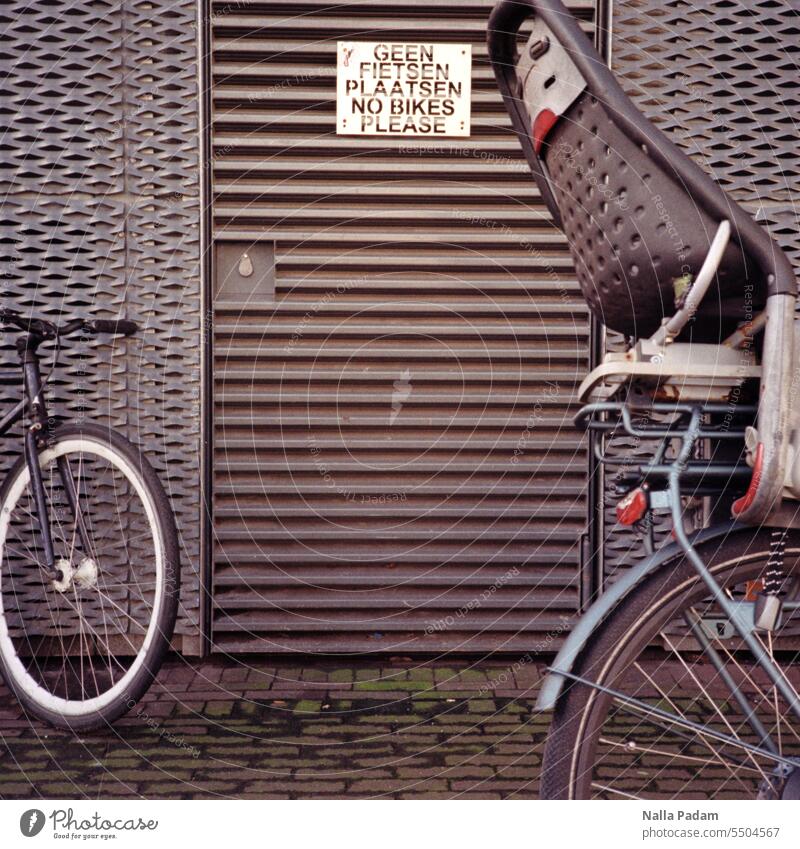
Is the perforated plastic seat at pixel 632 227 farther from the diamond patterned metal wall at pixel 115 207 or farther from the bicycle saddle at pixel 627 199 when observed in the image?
the diamond patterned metal wall at pixel 115 207

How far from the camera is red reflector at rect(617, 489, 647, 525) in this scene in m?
2.11

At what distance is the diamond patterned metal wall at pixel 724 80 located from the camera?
157 inches

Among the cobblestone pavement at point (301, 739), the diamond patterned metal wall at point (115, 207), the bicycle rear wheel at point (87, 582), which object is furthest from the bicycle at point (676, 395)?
the diamond patterned metal wall at point (115, 207)

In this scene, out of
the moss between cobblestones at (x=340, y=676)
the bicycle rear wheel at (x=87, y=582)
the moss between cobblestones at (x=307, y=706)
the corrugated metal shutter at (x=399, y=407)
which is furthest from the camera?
the corrugated metal shutter at (x=399, y=407)

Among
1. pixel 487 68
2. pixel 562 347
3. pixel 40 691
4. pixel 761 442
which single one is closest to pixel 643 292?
pixel 761 442

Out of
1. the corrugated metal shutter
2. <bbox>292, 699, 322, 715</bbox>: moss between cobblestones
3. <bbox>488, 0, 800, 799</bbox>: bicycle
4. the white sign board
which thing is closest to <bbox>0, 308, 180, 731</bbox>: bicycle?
the corrugated metal shutter

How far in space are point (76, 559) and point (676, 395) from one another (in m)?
2.83

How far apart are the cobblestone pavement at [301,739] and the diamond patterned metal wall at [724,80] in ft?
7.74

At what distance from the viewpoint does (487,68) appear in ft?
13.3

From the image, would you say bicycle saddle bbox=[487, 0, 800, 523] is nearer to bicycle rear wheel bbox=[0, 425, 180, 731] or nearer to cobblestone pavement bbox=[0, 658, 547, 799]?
cobblestone pavement bbox=[0, 658, 547, 799]

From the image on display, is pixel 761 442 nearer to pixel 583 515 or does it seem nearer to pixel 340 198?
pixel 583 515

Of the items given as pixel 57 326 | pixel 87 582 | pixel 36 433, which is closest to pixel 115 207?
pixel 57 326
